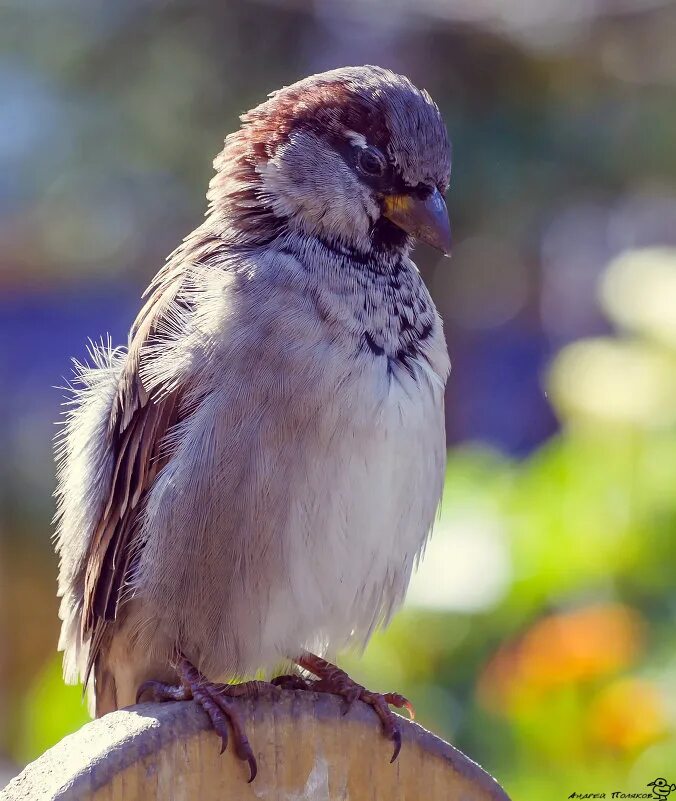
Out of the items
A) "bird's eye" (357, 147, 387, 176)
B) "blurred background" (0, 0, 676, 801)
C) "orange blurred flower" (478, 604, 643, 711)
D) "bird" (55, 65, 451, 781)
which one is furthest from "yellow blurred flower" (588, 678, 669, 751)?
"bird's eye" (357, 147, 387, 176)

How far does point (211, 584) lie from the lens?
218 cm

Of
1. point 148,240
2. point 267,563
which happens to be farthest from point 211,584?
point 148,240

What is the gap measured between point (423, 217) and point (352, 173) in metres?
0.17

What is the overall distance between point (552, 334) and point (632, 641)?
341 centimetres

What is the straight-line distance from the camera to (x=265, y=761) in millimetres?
1655

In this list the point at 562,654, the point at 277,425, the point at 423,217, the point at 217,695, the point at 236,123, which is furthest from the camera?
the point at 236,123

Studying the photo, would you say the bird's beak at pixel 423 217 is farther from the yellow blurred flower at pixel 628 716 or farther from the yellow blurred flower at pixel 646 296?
the yellow blurred flower at pixel 646 296

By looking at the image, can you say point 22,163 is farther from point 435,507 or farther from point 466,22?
point 435,507

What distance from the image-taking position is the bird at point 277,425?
2.11 m

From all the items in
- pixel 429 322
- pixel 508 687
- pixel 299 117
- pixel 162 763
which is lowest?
pixel 162 763

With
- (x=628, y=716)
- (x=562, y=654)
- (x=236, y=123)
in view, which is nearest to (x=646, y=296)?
(x=562, y=654)

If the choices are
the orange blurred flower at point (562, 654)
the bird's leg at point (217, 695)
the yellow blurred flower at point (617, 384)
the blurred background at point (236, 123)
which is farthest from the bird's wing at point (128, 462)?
the blurred background at point (236, 123)

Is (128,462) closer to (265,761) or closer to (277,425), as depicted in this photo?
(277,425)

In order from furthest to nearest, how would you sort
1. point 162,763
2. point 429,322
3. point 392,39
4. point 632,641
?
1. point 392,39
2. point 632,641
3. point 429,322
4. point 162,763
